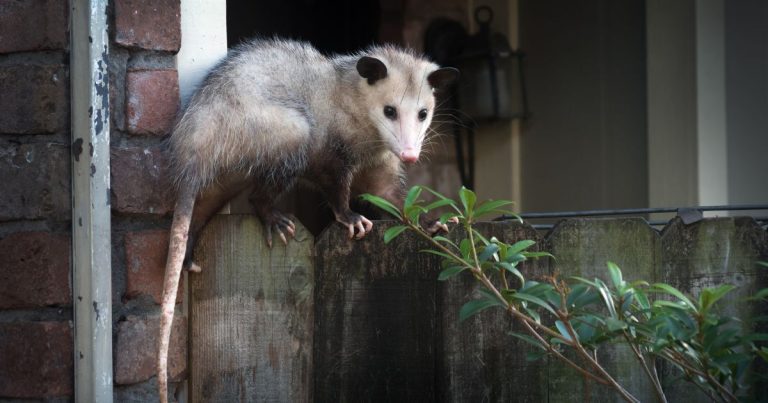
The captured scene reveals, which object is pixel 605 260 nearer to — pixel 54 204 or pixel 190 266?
pixel 190 266

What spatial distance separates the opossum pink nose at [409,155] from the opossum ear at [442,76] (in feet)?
0.97

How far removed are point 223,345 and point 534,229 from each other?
0.64 m

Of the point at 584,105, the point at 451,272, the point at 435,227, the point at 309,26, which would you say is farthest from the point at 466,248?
the point at 309,26

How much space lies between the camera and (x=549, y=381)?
1.92m

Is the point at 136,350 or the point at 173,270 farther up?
the point at 173,270

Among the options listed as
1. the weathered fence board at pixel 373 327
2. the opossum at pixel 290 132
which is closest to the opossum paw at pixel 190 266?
the opossum at pixel 290 132

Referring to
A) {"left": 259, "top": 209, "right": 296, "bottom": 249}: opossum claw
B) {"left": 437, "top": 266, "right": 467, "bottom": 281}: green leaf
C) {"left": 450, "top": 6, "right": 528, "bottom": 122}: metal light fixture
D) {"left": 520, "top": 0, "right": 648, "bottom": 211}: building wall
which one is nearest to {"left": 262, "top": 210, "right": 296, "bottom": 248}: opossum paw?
{"left": 259, "top": 209, "right": 296, "bottom": 249}: opossum claw

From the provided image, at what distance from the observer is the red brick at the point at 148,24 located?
Answer: 1763mm

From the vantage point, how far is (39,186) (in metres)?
1.72

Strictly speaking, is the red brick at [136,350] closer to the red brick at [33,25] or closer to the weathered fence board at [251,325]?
the weathered fence board at [251,325]

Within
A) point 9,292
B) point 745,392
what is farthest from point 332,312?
point 745,392

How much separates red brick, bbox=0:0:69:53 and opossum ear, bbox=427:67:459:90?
1.03 m

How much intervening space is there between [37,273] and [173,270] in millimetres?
231

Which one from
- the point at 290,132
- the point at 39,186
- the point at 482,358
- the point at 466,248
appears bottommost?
the point at 482,358
